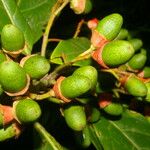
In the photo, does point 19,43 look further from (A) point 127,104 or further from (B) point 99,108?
(A) point 127,104

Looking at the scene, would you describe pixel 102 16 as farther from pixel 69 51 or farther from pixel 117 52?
pixel 117 52

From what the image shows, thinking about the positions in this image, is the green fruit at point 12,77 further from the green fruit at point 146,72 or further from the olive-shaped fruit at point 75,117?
the green fruit at point 146,72

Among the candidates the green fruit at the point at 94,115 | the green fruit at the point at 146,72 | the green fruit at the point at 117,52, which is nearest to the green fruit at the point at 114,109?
the green fruit at the point at 94,115

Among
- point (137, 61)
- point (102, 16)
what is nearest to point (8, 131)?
Result: point (137, 61)

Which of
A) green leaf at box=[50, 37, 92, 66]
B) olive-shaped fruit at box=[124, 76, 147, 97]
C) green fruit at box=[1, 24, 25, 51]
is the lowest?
olive-shaped fruit at box=[124, 76, 147, 97]

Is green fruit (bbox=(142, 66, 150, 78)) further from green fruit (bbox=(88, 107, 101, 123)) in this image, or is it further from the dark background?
green fruit (bbox=(88, 107, 101, 123))

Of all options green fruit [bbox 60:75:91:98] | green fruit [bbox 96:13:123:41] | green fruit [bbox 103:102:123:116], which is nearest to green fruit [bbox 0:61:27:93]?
green fruit [bbox 60:75:91:98]
